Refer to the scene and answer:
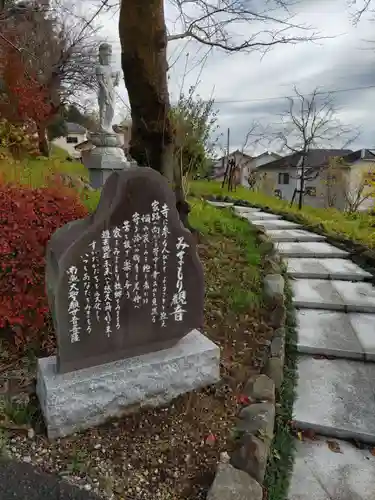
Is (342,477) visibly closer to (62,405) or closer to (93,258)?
(62,405)

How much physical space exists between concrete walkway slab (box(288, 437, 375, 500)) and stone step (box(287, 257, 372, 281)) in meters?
2.42

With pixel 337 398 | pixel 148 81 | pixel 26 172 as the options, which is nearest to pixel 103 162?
pixel 26 172

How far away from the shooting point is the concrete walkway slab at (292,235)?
603 cm

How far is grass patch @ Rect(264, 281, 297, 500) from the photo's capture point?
2.08m

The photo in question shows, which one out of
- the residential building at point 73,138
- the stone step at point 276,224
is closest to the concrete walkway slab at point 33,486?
the stone step at point 276,224

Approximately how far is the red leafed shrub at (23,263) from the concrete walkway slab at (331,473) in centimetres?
186

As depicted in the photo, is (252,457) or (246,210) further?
(246,210)

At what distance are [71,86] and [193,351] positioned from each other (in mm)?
19823

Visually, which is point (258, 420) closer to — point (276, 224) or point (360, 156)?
point (276, 224)

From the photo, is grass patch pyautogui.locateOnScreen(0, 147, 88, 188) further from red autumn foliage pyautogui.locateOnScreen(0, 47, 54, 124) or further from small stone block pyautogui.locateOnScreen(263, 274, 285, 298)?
red autumn foliage pyautogui.locateOnScreen(0, 47, 54, 124)

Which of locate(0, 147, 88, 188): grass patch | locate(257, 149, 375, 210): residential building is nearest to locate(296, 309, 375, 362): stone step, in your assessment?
locate(0, 147, 88, 188): grass patch

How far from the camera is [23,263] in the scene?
2.75 meters

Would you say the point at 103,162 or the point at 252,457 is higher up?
the point at 103,162

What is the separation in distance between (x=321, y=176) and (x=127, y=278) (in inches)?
1024
